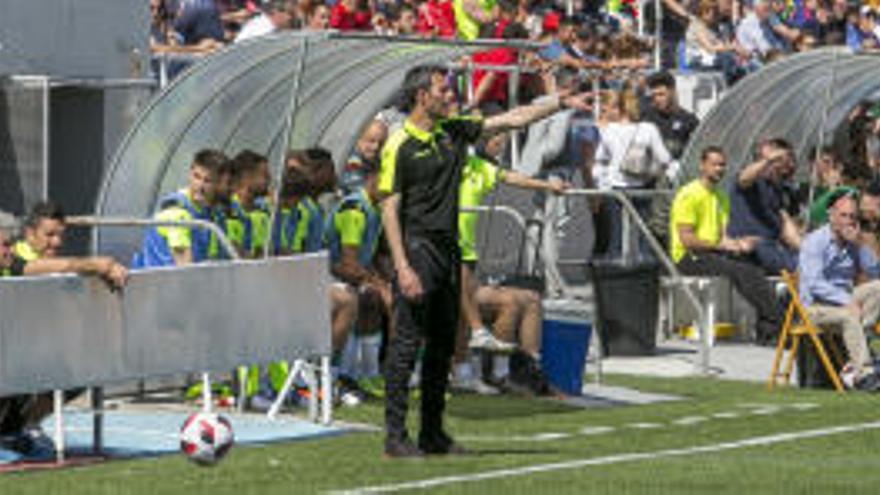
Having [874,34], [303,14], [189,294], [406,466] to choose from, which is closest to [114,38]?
[303,14]

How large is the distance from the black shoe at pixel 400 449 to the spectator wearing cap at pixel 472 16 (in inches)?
442

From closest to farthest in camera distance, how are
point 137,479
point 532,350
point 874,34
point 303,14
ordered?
1. point 137,479
2. point 532,350
3. point 303,14
4. point 874,34

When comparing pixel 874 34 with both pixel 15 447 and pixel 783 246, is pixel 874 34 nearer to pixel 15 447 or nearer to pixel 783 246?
pixel 783 246

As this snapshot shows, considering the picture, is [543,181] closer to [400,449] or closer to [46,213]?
[46,213]

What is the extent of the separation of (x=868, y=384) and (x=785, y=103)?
312 inches

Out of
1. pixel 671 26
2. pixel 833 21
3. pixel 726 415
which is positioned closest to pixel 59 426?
pixel 726 415

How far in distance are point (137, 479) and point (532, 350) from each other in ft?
19.8

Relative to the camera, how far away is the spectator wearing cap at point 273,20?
24953mm

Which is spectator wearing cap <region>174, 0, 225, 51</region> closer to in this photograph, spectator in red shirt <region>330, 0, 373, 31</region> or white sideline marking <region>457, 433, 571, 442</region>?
spectator in red shirt <region>330, 0, 373, 31</region>

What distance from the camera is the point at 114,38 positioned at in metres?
21.4

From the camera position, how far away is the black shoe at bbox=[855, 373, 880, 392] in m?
20.5

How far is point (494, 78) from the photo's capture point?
82.6 ft

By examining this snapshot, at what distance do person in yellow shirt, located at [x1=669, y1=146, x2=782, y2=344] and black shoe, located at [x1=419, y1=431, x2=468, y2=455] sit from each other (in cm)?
931

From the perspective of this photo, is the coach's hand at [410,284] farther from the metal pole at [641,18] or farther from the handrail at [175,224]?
the metal pole at [641,18]
